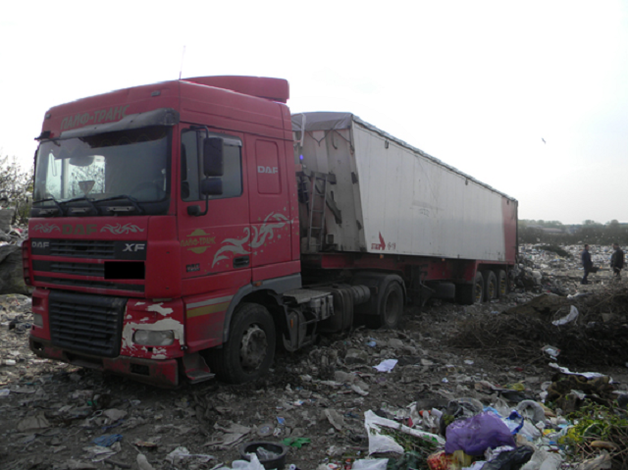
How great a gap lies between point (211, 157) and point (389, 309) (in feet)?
16.3

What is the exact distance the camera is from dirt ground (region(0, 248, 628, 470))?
3.62 metres

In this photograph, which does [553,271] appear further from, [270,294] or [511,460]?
[511,460]

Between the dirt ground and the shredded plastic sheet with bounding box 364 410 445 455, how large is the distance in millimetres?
144

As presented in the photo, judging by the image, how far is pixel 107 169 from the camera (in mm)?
4371

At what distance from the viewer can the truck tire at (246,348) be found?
4656mm

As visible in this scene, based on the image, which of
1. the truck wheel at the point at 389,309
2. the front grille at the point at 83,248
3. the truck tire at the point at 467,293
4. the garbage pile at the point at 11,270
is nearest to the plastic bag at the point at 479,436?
the front grille at the point at 83,248

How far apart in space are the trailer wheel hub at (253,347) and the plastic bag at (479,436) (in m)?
2.32

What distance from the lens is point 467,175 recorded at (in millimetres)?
11828

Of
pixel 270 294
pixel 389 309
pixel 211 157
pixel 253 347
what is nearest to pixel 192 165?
pixel 211 157

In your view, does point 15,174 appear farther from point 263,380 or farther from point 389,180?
point 263,380

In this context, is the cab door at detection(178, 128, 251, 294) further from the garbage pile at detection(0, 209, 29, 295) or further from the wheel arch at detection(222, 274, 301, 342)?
the garbage pile at detection(0, 209, 29, 295)

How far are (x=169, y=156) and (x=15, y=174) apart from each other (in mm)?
14784

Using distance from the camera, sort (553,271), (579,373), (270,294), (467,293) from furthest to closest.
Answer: (553,271), (467,293), (270,294), (579,373)

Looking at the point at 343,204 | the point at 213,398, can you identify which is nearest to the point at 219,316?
the point at 213,398
